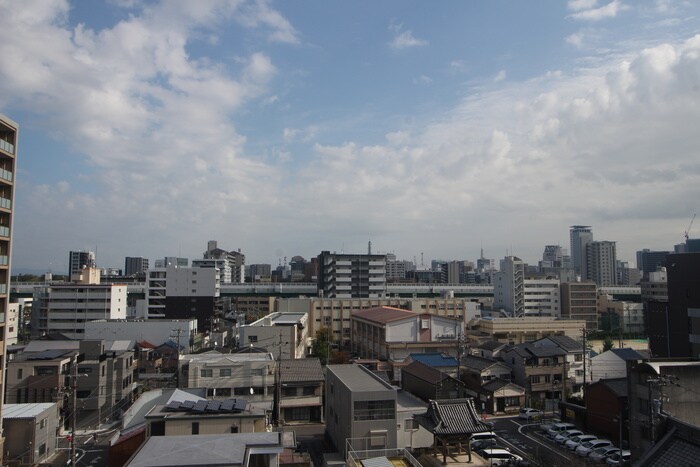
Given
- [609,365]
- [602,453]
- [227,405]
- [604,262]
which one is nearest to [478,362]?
[609,365]

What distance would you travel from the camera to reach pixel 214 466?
1224cm

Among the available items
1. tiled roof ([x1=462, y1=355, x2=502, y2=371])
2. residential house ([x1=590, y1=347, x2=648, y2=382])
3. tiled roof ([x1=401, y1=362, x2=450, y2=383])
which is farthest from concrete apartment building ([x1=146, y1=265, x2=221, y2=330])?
residential house ([x1=590, y1=347, x2=648, y2=382])

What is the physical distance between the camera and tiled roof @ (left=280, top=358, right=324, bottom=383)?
31.2m

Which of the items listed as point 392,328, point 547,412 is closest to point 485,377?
point 547,412

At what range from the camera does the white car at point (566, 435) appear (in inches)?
1040

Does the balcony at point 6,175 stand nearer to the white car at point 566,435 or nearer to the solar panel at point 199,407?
the solar panel at point 199,407

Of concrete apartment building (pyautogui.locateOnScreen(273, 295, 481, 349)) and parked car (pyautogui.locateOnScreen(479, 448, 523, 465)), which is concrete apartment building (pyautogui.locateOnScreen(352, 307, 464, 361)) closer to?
concrete apartment building (pyautogui.locateOnScreen(273, 295, 481, 349))

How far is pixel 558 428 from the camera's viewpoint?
28.5 metres

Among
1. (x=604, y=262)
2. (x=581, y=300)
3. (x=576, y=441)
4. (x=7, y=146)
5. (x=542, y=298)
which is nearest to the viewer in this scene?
(x=7, y=146)

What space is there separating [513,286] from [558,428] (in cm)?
5912

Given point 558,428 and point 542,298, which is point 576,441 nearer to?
point 558,428

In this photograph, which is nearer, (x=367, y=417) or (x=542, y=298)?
(x=367, y=417)

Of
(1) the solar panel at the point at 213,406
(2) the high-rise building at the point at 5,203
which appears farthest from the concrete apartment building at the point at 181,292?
(1) the solar panel at the point at 213,406

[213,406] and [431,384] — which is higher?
[213,406]
